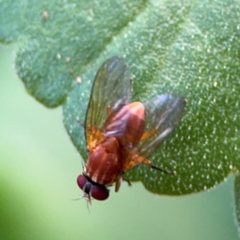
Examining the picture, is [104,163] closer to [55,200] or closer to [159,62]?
[159,62]

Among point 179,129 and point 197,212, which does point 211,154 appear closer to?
point 179,129

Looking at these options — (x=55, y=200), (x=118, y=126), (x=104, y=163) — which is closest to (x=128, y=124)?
(x=118, y=126)

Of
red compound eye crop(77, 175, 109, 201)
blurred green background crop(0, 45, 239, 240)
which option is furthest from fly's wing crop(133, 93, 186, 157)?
blurred green background crop(0, 45, 239, 240)

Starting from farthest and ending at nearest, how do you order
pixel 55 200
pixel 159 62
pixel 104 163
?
pixel 55 200 → pixel 104 163 → pixel 159 62

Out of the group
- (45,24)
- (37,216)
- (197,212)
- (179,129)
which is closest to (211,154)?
(179,129)

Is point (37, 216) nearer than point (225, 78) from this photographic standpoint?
No
